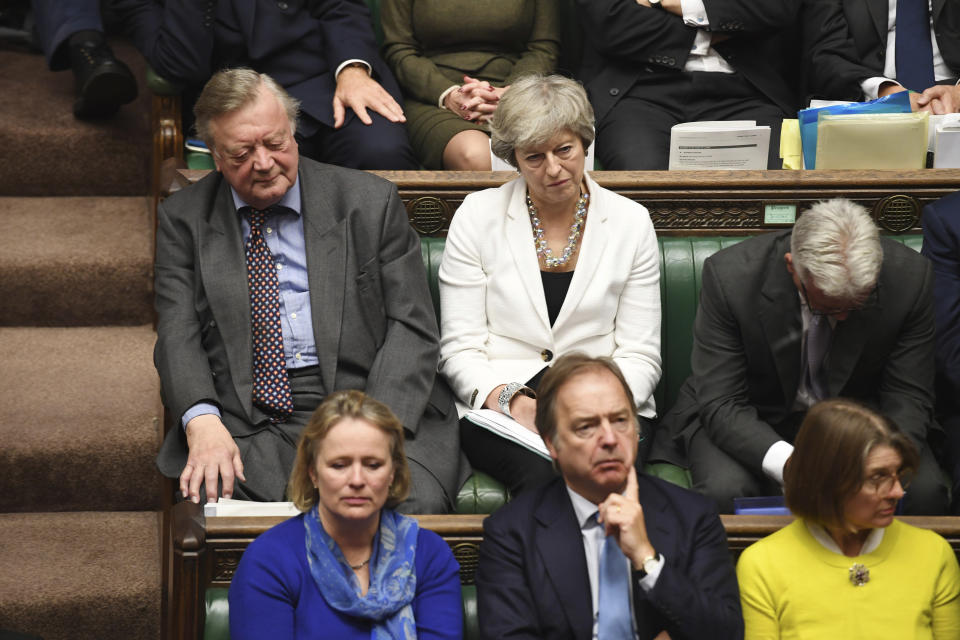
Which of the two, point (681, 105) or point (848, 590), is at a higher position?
point (681, 105)

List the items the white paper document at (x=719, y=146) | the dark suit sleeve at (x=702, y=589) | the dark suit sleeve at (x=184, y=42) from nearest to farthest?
the dark suit sleeve at (x=702, y=589) → the white paper document at (x=719, y=146) → the dark suit sleeve at (x=184, y=42)

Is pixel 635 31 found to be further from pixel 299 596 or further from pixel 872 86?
pixel 299 596

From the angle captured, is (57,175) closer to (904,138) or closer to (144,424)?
(144,424)

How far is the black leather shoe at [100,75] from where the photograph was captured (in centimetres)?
371

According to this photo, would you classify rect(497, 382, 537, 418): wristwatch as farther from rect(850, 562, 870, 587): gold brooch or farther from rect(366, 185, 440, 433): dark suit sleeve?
rect(850, 562, 870, 587): gold brooch

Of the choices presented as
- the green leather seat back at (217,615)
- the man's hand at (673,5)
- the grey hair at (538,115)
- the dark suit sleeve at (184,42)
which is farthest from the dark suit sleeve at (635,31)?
the green leather seat back at (217,615)

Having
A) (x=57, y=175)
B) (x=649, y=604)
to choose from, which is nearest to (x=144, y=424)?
(x=57, y=175)

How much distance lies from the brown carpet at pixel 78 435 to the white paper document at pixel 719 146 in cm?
144

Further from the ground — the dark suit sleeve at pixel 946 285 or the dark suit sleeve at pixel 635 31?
the dark suit sleeve at pixel 635 31

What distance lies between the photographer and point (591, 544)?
2234 millimetres

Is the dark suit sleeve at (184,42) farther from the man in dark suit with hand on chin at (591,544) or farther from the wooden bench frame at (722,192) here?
the man in dark suit with hand on chin at (591,544)

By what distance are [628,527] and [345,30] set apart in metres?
2.04

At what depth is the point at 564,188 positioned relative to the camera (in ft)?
9.38

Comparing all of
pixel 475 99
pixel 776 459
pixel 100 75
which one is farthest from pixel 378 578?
pixel 100 75
